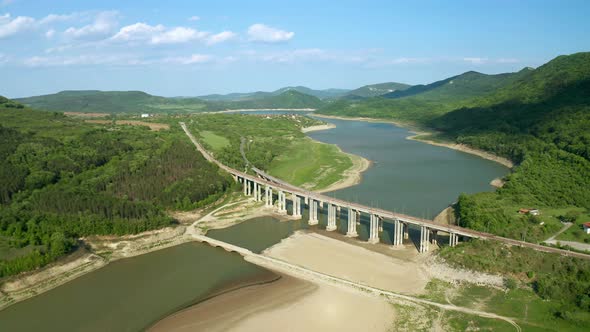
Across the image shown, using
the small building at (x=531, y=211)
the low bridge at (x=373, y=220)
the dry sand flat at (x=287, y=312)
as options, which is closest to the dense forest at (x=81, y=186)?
the low bridge at (x=373, y=220)

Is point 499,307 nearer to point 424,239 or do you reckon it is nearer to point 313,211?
point 424,239

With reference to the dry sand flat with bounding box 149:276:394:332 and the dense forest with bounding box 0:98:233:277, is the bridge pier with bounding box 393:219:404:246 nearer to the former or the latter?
the dry sand flat with bounding box 149:276:394:332

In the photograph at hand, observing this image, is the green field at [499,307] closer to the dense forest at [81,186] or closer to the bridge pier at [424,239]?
the bridge pier at [424,239]

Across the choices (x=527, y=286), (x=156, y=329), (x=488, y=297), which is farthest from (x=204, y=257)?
(x=527, y=286)

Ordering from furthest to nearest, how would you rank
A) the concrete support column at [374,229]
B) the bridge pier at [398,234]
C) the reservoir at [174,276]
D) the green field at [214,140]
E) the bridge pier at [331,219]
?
the green field at [214,140], the bridge pier at [331,219], the concrete support column at [374,229], the bridge pier at [398,234], the reservoir at [174,276]

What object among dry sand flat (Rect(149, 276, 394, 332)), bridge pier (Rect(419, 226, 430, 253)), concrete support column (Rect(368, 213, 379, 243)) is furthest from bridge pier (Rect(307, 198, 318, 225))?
dry sand flat (Rect(149, 276, 394, 332))

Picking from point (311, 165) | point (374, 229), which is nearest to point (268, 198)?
point (374, 229)
